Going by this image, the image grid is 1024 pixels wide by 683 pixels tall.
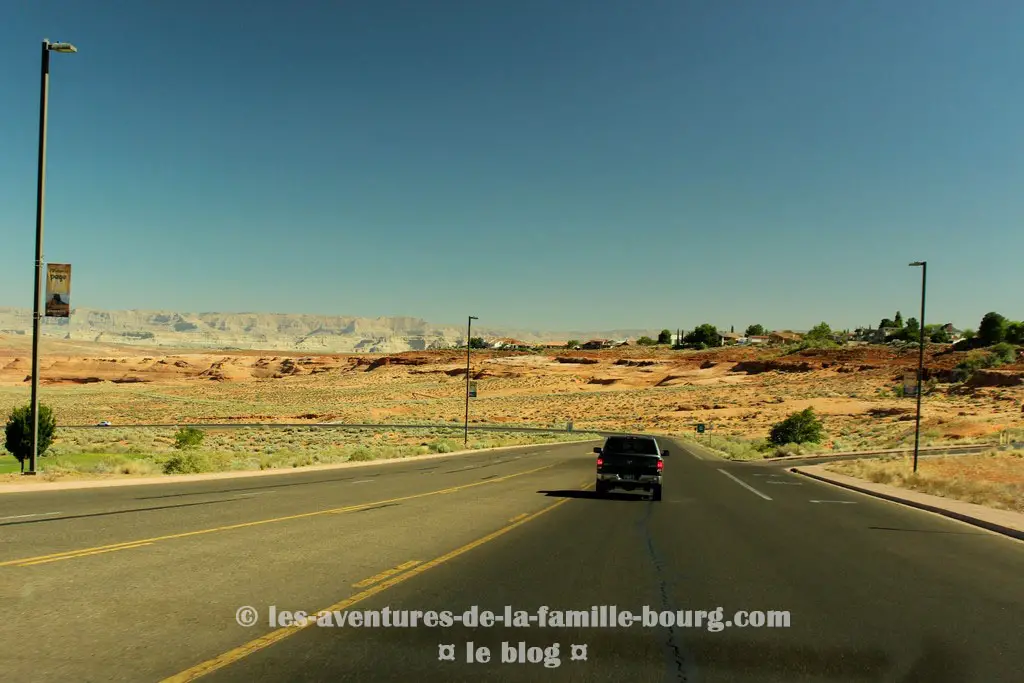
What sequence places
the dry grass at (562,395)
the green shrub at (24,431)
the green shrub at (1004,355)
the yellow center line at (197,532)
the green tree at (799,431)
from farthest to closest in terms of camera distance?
1. the green shrub at (1004,355)
2. the dry grass at (562,395)
3. the green tree at (799,431)
4. the green shrub at (24,431)
5. the yellow center line at (197,532)

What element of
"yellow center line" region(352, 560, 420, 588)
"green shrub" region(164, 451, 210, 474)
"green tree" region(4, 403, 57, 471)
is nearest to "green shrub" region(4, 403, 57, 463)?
"green tree" region(4, 403, 57, 471)

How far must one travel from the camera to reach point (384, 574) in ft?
30.5

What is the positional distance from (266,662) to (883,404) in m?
92.4

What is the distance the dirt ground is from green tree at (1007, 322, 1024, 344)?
11.9m

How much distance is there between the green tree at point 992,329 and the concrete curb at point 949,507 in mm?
123875

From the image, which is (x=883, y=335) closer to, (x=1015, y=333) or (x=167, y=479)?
(x=1015, y=333)

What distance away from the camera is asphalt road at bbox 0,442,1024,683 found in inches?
234

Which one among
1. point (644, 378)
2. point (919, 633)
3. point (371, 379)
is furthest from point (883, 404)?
point (371, 379)

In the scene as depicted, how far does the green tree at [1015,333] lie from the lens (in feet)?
430

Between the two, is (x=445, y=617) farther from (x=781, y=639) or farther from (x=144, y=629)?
(x=781, y=639)

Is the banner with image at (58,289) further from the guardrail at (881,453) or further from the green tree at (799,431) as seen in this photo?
the green tree at (799,431)

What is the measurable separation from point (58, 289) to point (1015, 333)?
507 ft

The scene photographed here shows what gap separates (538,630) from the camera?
696 cm

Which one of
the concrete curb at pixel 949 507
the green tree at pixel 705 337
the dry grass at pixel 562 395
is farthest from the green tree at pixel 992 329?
the concrete curb at pixel 949 507
